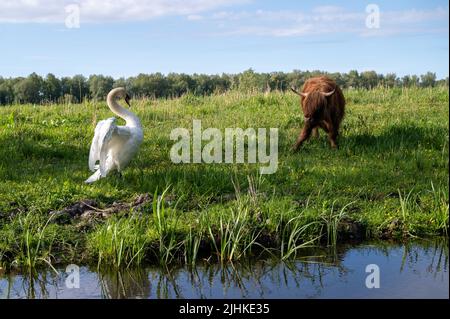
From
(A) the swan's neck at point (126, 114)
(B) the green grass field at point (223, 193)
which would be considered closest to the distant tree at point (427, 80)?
(B) the green grass field at point (223, 193)

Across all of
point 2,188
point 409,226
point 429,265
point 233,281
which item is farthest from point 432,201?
point 2,188

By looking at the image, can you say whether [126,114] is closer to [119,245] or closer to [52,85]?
[119,245]

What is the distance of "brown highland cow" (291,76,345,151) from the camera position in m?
9.17

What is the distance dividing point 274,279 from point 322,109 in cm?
435

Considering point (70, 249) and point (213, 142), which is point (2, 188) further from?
point (213, 142)

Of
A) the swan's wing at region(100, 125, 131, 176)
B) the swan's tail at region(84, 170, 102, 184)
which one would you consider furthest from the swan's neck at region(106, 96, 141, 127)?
the swan's tail at region(84, 170, 102, 184)

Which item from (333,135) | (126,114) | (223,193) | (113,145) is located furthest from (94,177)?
(333,135)

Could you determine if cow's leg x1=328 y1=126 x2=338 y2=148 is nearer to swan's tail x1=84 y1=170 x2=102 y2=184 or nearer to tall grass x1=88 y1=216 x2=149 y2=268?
swan's tail x1=84 y1=170 x2=102 y2=184

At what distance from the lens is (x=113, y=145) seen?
26.6 feet

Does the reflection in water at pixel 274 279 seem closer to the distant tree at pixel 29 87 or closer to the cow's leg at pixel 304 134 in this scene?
the cow's leg at pixel 304 134

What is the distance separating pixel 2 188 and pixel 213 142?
3.59 m

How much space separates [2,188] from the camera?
763cm
